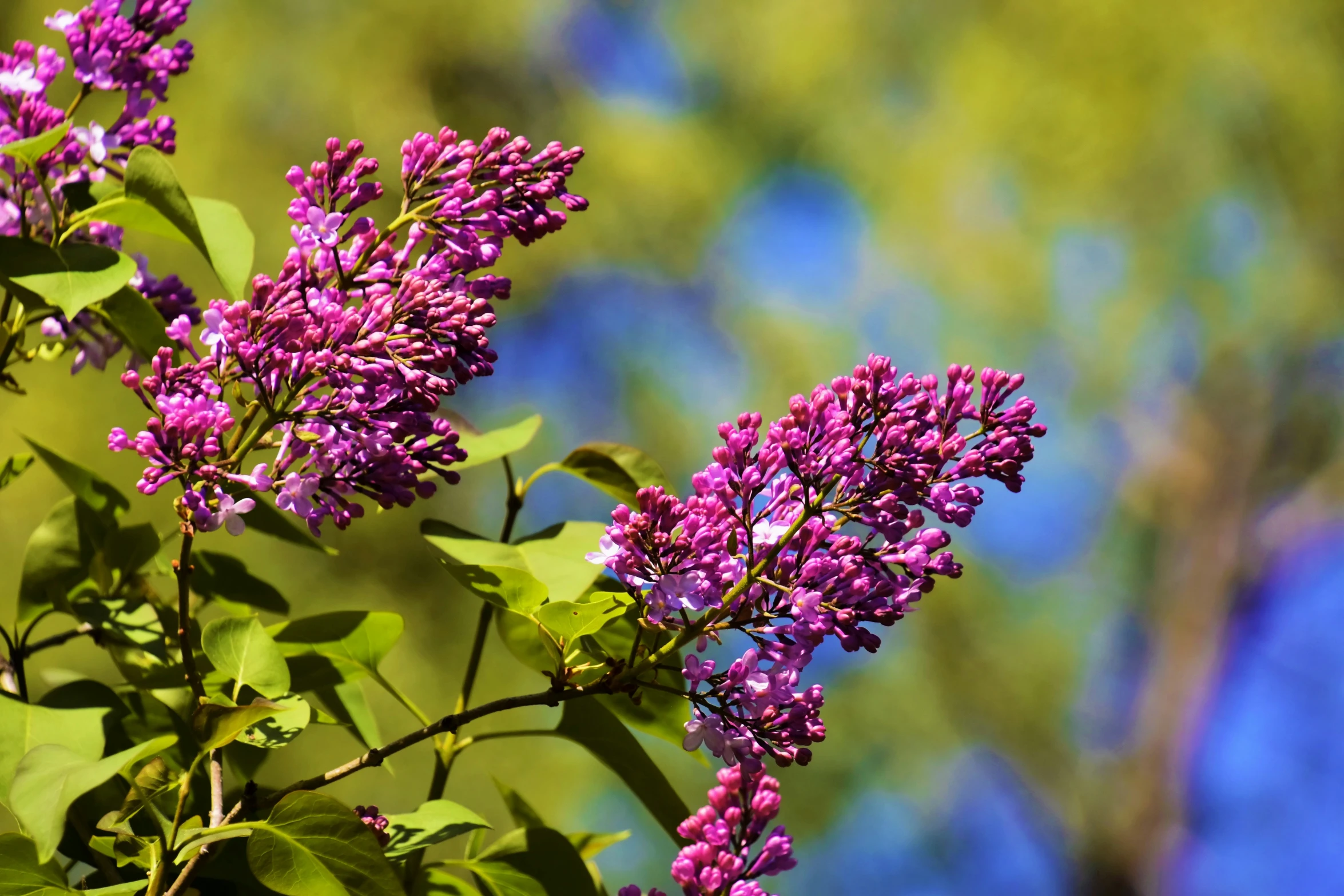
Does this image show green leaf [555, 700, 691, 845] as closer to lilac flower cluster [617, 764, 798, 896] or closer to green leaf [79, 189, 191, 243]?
lilac flower cluster [617, 764, 798, 896]

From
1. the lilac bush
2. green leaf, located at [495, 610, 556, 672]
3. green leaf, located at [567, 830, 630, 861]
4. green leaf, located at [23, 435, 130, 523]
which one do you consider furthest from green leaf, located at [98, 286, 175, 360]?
green leaf, located at [567, 830, 630, 861]

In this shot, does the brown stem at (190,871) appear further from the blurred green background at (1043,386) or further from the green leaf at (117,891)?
the blurred green background at (1043,386)

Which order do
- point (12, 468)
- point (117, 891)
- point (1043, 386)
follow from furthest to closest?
point (1043, 386) < point (12, 468) < point (117, 891)

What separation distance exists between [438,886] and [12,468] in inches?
11.9

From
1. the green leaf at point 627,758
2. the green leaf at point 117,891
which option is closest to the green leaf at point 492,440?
the green leaf at point 627,758

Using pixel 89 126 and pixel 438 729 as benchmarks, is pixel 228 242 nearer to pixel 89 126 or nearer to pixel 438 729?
pixel 89 126

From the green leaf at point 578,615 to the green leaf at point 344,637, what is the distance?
0.14m

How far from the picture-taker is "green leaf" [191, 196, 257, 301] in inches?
21.3

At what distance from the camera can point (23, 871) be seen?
0.41m

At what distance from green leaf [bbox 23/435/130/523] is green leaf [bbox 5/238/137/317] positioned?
5.2 inches

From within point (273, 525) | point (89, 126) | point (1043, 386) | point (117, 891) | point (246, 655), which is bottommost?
point (117, 891)

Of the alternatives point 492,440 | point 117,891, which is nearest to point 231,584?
point 492,440

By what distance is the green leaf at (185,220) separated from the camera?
1.73ft

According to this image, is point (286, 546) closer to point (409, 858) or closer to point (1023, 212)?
point (1023, 212)
